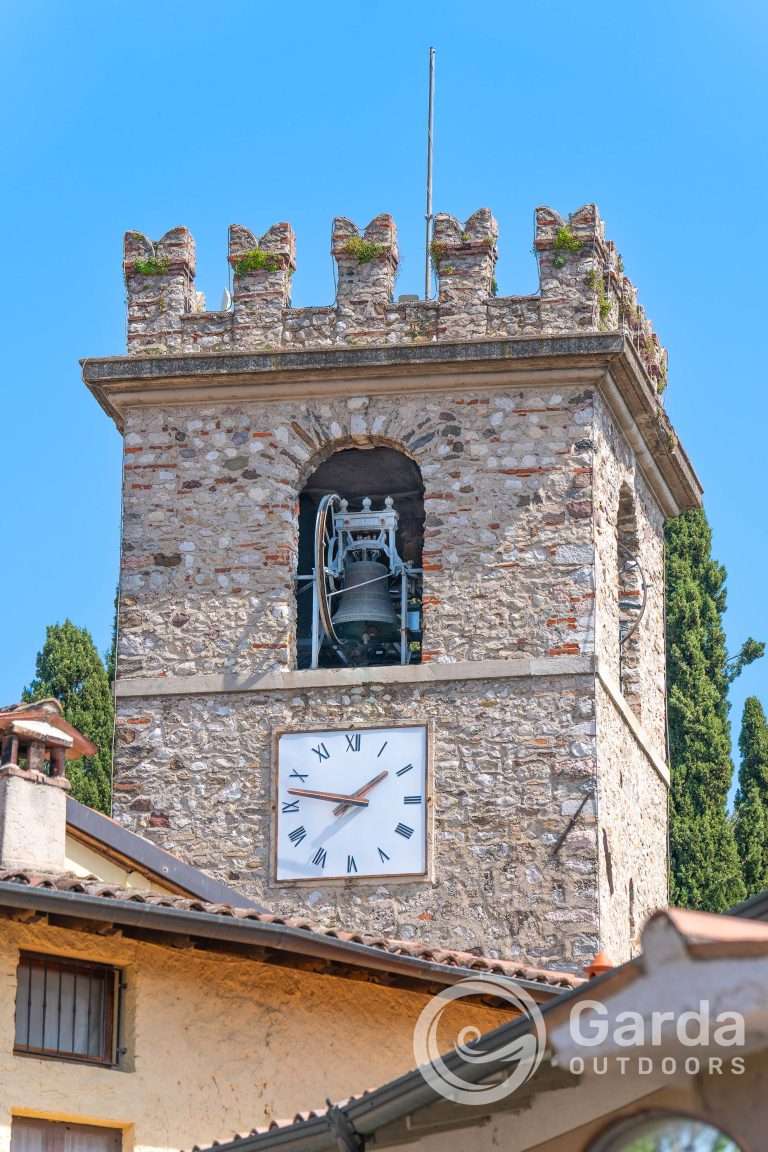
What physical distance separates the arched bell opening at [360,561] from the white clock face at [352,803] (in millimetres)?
701

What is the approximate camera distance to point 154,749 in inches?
792

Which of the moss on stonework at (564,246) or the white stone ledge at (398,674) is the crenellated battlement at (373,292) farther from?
the white stone ledge at (398,674)

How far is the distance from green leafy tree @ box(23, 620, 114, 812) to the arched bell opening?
25.9 ft

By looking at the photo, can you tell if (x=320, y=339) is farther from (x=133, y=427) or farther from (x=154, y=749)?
(x=154, y=749)

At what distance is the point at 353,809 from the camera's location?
64.2ft

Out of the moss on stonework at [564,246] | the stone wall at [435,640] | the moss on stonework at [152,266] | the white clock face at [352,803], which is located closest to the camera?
the stone wall at [435,640]

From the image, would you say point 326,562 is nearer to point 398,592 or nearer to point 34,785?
point 398,592

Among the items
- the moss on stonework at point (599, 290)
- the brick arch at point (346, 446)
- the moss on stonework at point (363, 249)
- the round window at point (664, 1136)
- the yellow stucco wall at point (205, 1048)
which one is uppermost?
the moss on stonework at point (363, 249)

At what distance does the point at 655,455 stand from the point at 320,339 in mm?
3021

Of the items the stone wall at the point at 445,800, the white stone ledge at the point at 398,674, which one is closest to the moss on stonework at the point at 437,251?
the white stone ledge at the point at 398,674

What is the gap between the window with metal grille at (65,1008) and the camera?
519 inches

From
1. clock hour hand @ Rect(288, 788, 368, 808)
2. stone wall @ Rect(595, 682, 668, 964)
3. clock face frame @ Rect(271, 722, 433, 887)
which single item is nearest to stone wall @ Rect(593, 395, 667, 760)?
stone wall @ Rect(595, 682, 668, 964)

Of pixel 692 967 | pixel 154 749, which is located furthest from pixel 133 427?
pixel 692 967

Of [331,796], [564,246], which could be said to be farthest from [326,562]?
[564,246]
